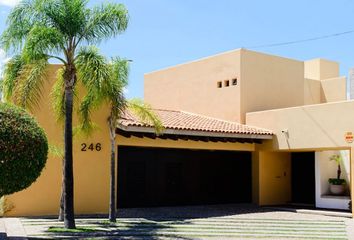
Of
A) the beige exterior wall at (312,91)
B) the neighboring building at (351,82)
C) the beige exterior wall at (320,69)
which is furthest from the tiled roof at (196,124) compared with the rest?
the beige exterior wall at (320,69)

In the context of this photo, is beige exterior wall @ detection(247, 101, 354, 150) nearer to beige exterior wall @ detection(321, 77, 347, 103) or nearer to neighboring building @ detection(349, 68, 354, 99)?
neighboring building @ detection(349, 68, 354, 99)

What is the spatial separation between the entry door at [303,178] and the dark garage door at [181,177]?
8.00 feet

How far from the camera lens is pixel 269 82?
25.3 m

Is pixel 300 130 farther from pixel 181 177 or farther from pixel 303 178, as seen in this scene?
pixel 181 177

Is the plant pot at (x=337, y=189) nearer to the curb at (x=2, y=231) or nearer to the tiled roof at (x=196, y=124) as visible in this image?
the tiled roof at (x=196, y=124)

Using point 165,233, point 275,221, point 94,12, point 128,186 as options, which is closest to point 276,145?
point 275,221

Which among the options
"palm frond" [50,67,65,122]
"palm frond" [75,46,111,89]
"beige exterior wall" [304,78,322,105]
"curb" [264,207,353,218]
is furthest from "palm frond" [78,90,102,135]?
"beige exterior wall" [304,78,322,105]

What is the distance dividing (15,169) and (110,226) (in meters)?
4.48

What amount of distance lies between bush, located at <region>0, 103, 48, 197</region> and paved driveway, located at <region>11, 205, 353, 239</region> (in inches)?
80.3

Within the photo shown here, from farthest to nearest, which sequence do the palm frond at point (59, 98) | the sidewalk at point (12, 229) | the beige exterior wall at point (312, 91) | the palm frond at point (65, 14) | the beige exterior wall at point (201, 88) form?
1. the beige exterior wall at point (312, 91)
2. the beige exterior wall at point (201, 88)
3. the palm frond at point (59, 98)
4. the palm frond at point (65, 14)
5. the sidewalk at point (12, 229)

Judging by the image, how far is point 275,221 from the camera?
56.9 ft

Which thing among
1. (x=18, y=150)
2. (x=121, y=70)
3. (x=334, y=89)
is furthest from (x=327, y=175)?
(x=18, y=150)

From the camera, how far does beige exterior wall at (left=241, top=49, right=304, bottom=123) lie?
24.3 metres

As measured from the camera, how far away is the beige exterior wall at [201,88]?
24.7 metres
